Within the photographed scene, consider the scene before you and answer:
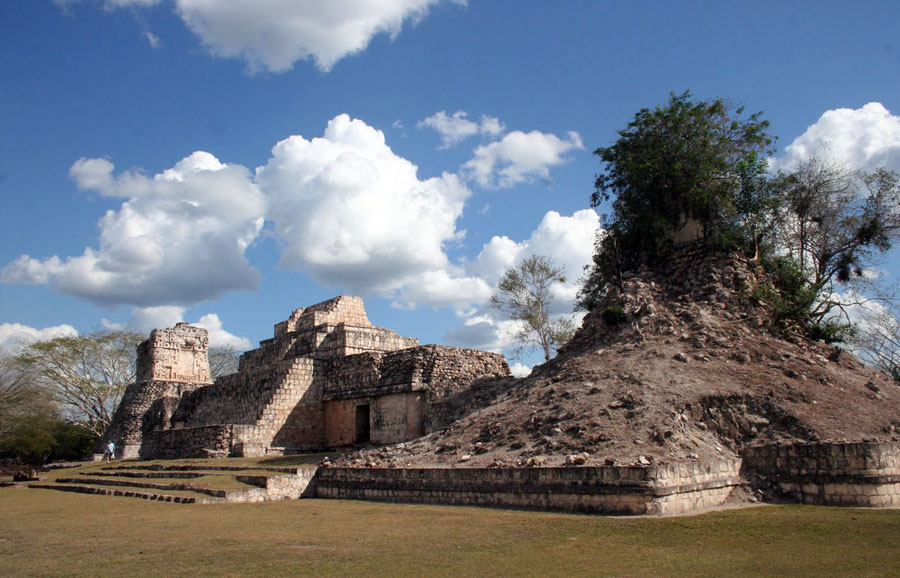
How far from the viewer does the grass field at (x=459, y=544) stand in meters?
5.72

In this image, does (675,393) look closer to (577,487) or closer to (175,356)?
(577,487)

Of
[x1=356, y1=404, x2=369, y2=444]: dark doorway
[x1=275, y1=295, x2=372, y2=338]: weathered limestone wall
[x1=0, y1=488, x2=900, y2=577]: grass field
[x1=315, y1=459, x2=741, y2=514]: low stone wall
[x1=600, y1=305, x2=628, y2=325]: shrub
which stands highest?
[x1=275, y1=295, x2=372, y2=338]: weathered limestone wall

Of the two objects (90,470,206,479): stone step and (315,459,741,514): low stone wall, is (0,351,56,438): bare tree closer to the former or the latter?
(90,470,206,479): stone step

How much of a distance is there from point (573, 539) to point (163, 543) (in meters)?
4.55

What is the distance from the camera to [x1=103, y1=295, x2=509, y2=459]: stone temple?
18359 mm

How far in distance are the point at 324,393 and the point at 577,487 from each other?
13866 mm

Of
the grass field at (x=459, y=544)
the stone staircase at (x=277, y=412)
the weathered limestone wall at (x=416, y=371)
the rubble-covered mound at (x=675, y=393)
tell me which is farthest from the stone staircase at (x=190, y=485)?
the weathered limestone wall at (x=416, y=371)

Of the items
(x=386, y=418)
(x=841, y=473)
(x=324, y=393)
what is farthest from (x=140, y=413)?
(x=841, y=473)

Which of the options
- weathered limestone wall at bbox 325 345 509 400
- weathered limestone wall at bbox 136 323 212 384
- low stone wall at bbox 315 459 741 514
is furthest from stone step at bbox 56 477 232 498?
weathered limestone wall at bbox 136 323 212 384

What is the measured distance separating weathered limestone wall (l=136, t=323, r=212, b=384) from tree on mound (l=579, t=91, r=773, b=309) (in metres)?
21.6

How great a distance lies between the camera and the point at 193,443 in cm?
A: 2050

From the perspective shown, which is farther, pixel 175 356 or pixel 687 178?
pixel 175 356

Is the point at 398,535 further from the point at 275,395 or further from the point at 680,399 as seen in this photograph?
the point at 275,395

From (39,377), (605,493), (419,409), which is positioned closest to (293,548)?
(605,493)
